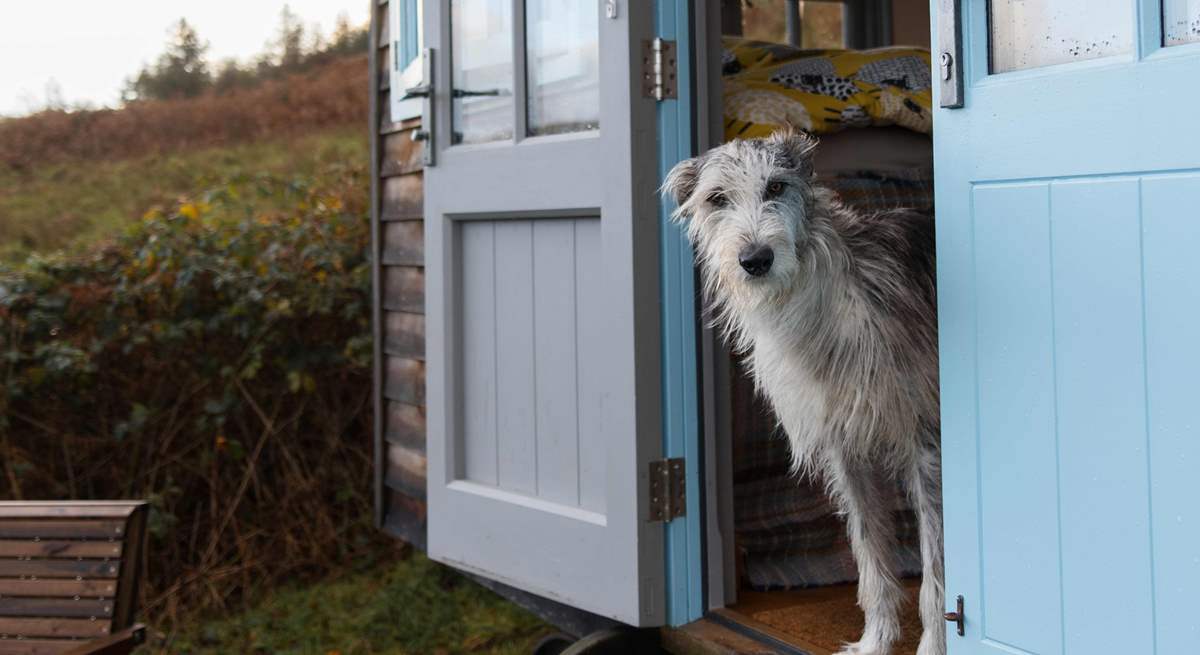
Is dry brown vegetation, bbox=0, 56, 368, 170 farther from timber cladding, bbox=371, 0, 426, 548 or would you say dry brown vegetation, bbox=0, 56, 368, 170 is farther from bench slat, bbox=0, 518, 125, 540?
bench slat, bbox=0, 518, 125, 540

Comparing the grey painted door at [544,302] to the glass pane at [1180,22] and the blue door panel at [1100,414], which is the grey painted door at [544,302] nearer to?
the blue door panel at [1100,414]

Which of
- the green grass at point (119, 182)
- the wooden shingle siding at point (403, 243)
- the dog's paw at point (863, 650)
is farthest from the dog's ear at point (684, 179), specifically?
the green grass at point (119, 182)

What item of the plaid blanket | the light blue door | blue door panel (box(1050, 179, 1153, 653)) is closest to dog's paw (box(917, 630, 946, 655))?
the light blue door

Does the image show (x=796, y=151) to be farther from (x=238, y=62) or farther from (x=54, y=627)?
(x=238, y=62)

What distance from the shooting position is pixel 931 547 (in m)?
2.70

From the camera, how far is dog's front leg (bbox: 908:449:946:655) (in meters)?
2.68

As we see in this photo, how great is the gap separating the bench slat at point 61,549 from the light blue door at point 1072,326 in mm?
2039

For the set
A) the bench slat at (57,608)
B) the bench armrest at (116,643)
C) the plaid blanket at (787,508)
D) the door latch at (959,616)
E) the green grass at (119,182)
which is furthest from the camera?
the green grass at (119,182)

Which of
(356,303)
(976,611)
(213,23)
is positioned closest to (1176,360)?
(976,611)

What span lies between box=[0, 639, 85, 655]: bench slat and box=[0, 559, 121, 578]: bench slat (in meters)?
0.16

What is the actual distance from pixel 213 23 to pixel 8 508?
806cm

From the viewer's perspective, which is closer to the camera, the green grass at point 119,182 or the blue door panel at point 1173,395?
the blue door panel at point 1173,395

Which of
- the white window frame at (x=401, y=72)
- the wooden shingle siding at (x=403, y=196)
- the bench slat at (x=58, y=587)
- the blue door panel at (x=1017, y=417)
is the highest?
the white window frame at (x=401, y=72)

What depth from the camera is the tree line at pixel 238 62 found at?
1095 centimetres
